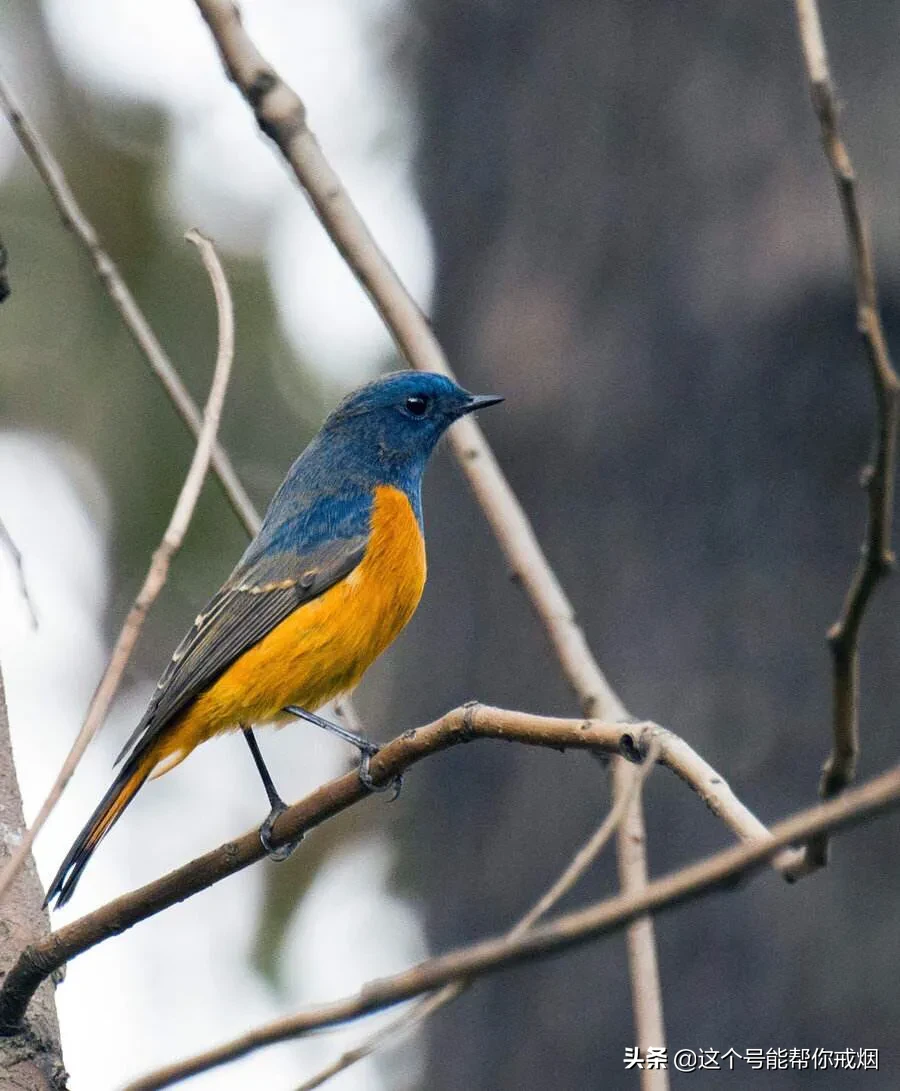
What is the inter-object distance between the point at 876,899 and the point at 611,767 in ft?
11.1

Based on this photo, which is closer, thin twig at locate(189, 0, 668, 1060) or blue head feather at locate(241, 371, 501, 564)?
thin twig at locate(189, 0, 668, 1060)

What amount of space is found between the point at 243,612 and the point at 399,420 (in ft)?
3.65

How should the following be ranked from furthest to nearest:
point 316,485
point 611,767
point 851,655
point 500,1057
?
point 500,1057 < point 316,485 < point 611,767 < point 851,655

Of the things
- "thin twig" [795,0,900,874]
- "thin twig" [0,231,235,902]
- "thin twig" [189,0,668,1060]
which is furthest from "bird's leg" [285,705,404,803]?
"thin twig" [795,0,900,874]

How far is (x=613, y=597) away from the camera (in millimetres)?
6238

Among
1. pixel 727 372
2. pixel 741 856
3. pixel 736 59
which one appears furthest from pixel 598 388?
pixel 741 856

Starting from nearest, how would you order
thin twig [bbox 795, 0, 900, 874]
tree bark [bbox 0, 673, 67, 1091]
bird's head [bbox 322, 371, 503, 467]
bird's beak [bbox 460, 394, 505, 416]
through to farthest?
thin twig [bbox 795, 0, 900, 874] < tree bark [bbox 0, 673, 67, 1091] < bird's beak [bbox 460, 394, 505, 416] < bird's head [bbox 322, 371, 503, 467]

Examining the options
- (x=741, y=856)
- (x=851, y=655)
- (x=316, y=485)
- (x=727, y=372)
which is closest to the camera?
(x=741, y=856)

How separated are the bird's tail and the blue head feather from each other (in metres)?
1.17

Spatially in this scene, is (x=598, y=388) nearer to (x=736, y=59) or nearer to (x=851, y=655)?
(x=736, y=59)

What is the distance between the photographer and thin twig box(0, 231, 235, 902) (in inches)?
73.6

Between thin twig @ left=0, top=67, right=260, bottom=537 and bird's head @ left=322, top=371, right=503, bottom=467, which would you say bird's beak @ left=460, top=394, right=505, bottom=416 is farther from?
thin twig @ left=0, top=67, right=260, bottom=537

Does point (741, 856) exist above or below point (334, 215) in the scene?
below

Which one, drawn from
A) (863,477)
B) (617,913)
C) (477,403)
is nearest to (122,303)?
(863,477)
